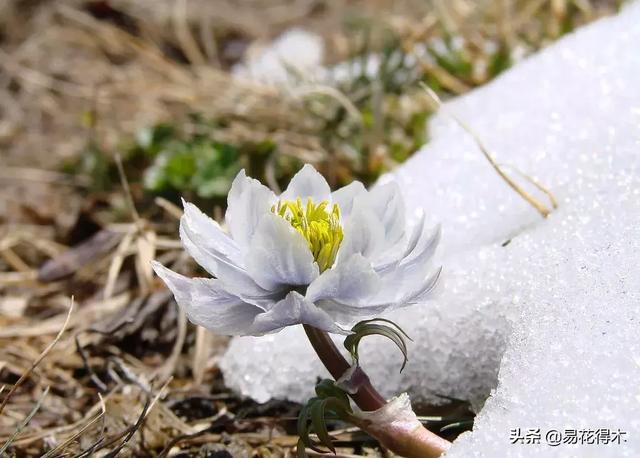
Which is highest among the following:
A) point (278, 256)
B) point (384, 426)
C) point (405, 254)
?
point (278, 256)

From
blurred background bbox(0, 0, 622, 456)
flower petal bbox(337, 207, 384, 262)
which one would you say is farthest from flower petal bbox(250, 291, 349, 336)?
blurred background bbox(0, 0, 622, 456)

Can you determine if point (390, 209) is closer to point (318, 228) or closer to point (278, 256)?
point (318, 228)

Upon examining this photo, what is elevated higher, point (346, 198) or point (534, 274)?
point (346, 198)

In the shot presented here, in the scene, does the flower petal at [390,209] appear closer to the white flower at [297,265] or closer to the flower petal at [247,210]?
the white flower at [297,265]

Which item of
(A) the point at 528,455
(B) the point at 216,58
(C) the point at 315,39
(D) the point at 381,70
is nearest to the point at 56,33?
(B) the point at 216,58

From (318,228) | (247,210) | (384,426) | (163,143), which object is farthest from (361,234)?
(163,143)

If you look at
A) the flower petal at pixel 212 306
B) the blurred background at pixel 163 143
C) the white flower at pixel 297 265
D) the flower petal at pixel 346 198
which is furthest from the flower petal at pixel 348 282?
the blurred background at pixel 163 143
